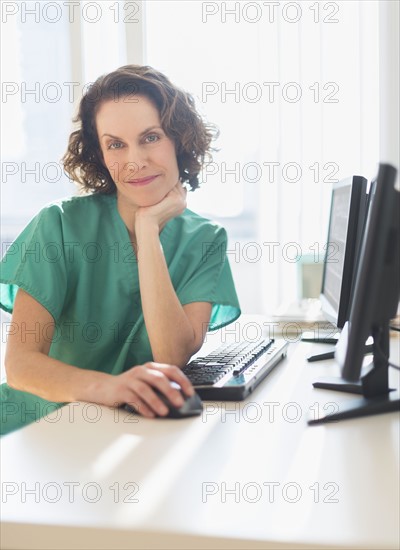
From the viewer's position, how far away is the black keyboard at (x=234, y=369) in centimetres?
104

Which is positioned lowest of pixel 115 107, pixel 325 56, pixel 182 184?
pixel 182 184

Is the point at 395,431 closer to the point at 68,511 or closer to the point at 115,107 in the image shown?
the point at 68,511

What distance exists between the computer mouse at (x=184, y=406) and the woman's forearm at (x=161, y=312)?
367 mm

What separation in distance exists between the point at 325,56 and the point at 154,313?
72.6 inches

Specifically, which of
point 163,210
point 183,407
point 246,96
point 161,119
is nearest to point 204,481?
point 183,407

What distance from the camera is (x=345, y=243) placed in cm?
134

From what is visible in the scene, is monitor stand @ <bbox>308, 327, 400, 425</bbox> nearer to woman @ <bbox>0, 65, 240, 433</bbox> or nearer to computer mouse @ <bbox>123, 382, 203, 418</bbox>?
computer mouse @ <bbox>123, 382, 203, 418</bbox>

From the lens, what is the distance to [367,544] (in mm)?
543

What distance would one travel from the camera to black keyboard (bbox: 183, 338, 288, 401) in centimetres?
104

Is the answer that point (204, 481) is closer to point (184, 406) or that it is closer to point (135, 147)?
point (184, 406)

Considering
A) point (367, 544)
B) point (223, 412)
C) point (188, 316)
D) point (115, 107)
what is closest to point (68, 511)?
point (367, 544)

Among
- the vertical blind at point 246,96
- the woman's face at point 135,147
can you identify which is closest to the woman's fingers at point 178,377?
the woman's face at point 135,147

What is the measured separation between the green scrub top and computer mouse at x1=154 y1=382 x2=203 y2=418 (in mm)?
457

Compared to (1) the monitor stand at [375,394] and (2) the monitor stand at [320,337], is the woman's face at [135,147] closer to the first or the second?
(2) the monitor stand at [320,337]
